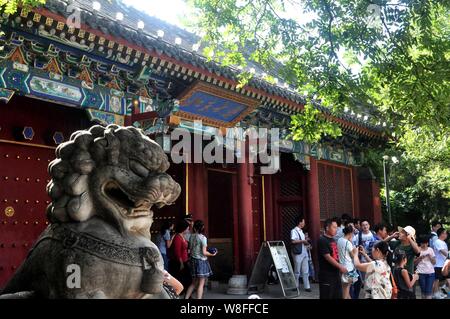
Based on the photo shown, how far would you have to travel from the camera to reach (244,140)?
9.73 m

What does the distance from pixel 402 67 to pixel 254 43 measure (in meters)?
1.90

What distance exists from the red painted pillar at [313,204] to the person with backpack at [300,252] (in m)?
1.71

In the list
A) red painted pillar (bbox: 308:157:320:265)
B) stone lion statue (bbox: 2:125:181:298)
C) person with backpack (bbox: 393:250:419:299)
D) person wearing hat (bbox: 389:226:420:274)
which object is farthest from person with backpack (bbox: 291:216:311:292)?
stone lion statue (bbox: 2:125:181:298)

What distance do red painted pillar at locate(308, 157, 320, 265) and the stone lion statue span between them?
9.86m

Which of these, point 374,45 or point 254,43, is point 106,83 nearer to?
point 254,43

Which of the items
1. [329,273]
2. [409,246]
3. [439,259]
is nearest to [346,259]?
[329,273]

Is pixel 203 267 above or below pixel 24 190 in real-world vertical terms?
below

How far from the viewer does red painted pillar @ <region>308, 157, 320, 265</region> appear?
38.6ft

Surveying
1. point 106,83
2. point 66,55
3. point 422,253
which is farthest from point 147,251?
point 422,253

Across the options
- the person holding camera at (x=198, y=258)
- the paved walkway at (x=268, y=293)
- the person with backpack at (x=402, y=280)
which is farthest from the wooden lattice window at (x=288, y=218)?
the person with backpack at (x=402, y=280)

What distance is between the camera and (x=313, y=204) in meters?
11.8

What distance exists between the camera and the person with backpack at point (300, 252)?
386 inches

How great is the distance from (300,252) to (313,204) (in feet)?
7.06

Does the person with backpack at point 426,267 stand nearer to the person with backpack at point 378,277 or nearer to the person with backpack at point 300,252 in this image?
the person with backpack at point 378,277
